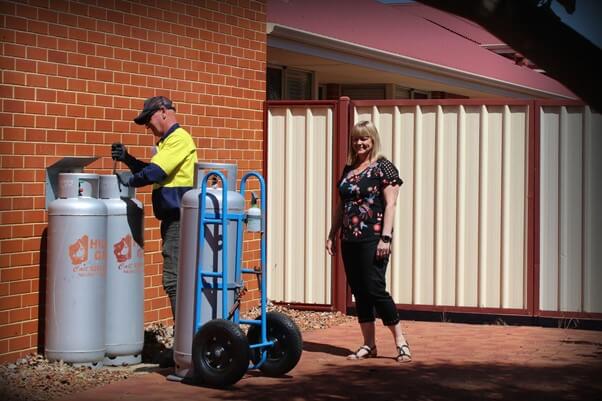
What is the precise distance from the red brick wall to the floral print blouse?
1.99 meters

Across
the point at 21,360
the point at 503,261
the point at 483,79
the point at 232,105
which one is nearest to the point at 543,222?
the point at 503,261

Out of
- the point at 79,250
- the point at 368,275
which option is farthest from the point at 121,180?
the point at 368,275

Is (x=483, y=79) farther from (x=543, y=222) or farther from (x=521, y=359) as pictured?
(x=521, y=359)

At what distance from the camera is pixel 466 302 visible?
10.2 metres

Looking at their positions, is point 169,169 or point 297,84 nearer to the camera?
point 169,169

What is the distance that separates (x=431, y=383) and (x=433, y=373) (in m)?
0.40

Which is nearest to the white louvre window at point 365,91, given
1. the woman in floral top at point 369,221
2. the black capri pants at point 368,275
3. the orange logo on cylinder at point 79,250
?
the woman in floral top at point 369,221

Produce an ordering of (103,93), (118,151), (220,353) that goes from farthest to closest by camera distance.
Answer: (103,93), (118,151), (220,353)

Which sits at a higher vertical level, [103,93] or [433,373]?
[103,93]

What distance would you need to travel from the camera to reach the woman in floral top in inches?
314

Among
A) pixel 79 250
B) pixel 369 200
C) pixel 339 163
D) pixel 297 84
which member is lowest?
pixel 79 250

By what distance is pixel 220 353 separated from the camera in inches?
276

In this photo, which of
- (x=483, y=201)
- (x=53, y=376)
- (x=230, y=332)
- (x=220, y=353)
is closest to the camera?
(x=230, y=332)

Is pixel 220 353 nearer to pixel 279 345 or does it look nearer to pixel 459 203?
pixel 279 345
